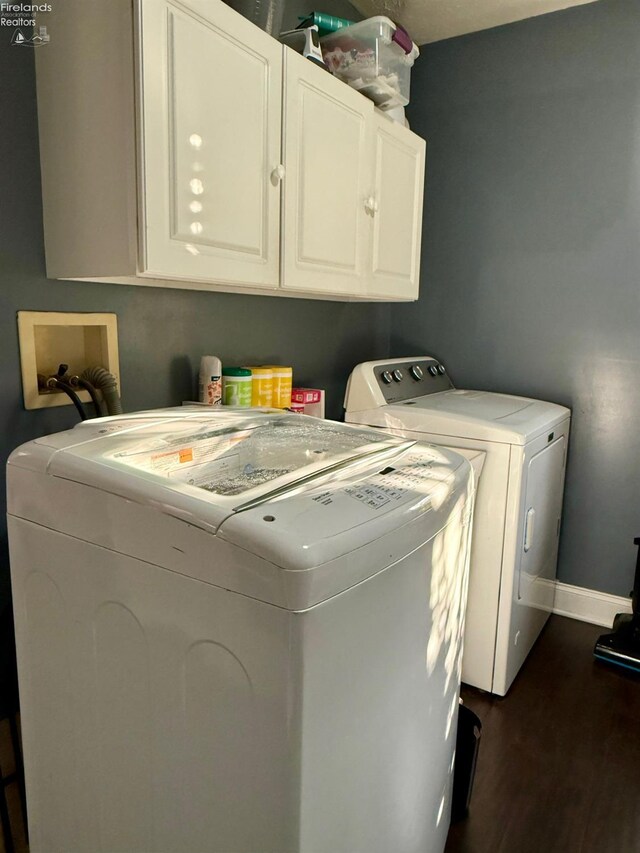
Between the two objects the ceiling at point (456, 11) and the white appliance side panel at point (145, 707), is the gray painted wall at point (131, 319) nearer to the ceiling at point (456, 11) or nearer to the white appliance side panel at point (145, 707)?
the white appliance side panel at point (145, 707)

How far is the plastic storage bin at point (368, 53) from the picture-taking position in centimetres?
182

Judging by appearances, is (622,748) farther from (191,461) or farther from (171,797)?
(191,461)

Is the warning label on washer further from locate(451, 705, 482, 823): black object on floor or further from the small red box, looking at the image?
the small red box

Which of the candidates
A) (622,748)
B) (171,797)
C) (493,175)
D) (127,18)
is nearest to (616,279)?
(493,175)

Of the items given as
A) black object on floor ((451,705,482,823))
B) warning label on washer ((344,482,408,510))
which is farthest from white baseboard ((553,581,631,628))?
warning label on washer ((344,482,408,510))

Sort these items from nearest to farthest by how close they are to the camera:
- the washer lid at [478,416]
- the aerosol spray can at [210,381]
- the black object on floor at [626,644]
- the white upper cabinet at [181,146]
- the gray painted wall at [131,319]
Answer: the white upper cabinet at [181,146] < the gray painted wall at [131,319] < the aerosol spray can at [210,381] < the washer lid at [478,416] < the black object on floor at [626,644]

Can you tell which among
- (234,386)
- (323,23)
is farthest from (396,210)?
(234,386)

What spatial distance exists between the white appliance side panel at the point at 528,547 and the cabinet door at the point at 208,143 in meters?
1.12

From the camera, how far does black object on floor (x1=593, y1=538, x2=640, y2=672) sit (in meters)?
2.28

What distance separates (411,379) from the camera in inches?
101

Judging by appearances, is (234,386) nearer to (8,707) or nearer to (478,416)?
(478,416)

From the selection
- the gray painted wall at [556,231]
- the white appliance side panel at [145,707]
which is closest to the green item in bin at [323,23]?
the gray painted wall at [556,231]

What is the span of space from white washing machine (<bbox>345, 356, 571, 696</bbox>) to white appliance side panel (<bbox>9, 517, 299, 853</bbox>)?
136cm

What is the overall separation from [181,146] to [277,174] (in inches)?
13.0
